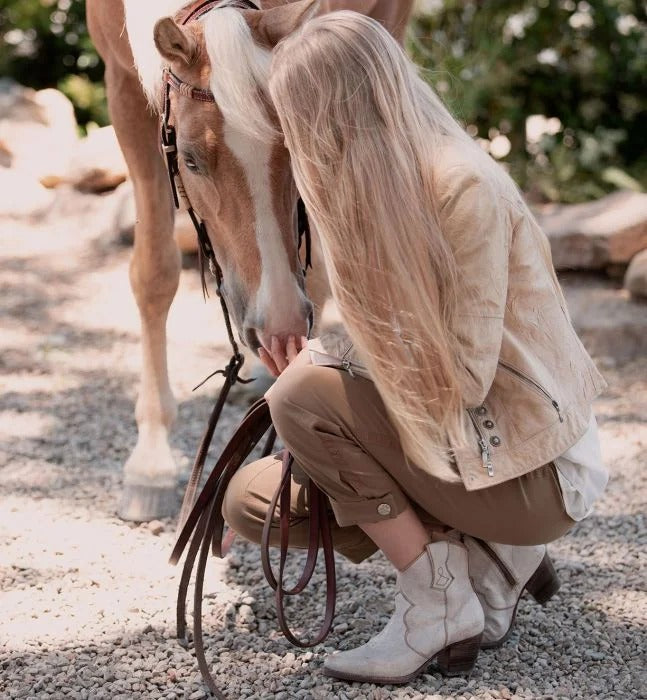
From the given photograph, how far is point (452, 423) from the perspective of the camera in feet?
5.88

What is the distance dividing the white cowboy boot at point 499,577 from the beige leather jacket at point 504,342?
0.31 metres

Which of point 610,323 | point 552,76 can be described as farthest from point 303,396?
point 552,76

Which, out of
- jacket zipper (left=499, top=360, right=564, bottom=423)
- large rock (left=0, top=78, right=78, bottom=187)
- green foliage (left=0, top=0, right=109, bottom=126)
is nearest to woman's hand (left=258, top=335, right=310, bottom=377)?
jacket zipper (left=499, top=360, right=564, bottom=423)

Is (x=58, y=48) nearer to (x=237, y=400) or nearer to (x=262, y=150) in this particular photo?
(x=237, y=400)

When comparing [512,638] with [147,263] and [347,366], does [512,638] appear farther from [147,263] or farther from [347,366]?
[147,263]

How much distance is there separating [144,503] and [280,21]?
1399 millimetres

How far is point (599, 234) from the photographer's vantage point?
529 cm

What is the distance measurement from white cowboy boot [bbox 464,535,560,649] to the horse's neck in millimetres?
1301

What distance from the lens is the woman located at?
1.75m

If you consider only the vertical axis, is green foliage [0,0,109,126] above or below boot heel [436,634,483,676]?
below

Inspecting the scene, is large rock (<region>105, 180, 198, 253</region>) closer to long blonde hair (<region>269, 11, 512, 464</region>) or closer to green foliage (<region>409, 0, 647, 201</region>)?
green foliage (<region>409, 0, 647, 201</region>)

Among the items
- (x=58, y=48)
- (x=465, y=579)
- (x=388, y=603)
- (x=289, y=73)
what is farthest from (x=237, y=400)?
(x=58, y=48)

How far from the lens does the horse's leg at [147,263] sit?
2934 mm

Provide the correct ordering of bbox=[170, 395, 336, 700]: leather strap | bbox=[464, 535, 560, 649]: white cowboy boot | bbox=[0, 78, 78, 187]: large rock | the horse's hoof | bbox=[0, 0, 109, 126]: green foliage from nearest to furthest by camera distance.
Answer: bbox=[170, 395, 336, 700]: leather strap → bbox=[464, 535, 560, 649]: white cowboy boot → the horse's hoof → bbox=[0, 78, 78, 187]: large rock → bbox=[0, 0, 109, 126]: green foliage
